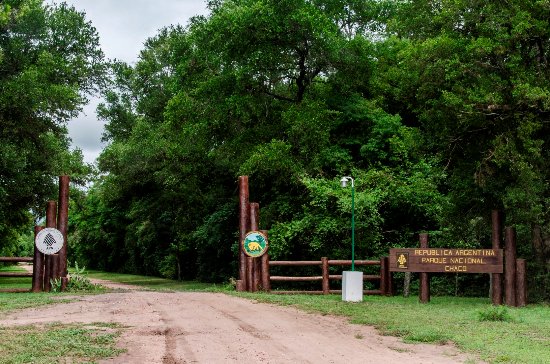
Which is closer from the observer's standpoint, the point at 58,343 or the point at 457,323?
the point at 58,343

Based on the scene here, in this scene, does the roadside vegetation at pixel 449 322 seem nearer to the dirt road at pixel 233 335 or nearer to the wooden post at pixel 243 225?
the dirt road at pixel 233 335

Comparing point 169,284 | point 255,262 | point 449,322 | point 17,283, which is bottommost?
point 169,284

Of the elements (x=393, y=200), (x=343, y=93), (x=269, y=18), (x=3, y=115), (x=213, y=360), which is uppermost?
(x=269, y=18)

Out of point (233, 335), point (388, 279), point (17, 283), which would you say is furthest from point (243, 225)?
point (17, 283)

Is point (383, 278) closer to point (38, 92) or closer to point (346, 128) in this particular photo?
point (346, 128)

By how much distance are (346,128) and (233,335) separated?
17644 millimetres

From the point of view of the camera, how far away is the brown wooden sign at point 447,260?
1606 centimetres

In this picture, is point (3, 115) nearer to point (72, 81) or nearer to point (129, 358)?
point (72, 81)

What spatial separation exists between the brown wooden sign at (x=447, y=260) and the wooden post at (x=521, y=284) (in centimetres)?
44

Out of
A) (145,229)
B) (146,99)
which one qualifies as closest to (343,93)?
(146,99)

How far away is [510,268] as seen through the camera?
15.9 m

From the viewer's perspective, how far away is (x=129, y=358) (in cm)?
777

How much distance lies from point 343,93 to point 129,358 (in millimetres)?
20339

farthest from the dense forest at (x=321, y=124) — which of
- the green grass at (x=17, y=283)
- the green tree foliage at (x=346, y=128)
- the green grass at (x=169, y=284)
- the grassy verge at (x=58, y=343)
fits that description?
the grassy verge at (x=58, y=343)
